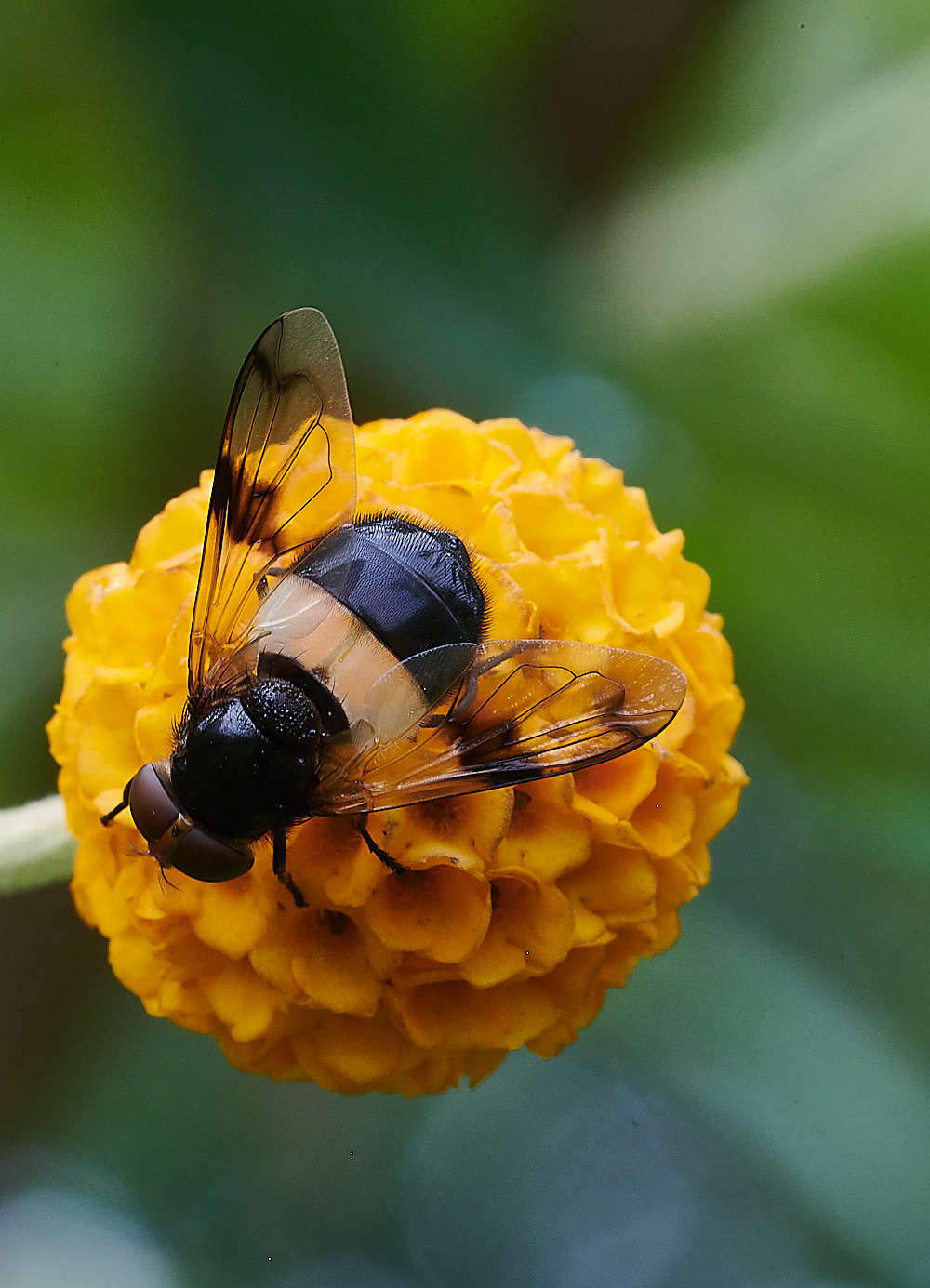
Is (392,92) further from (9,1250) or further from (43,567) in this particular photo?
(9,1250)

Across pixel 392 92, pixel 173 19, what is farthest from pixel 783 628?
pixel 173 19

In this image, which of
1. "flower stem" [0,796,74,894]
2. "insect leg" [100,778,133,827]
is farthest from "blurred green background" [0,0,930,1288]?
"insect leg" [100,778,133,827]

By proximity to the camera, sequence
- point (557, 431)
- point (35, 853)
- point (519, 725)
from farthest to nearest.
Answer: point (557, 431)
point (35, 853)
point (519, 725)

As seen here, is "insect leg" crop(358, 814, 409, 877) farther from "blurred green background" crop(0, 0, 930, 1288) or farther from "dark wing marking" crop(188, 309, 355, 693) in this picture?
"blurred green background" crop(0, 0, 930, 1288)

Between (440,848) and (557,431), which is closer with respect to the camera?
(440,848)

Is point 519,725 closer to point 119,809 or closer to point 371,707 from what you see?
point 371,707

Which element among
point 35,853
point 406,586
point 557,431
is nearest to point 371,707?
point 406,586
